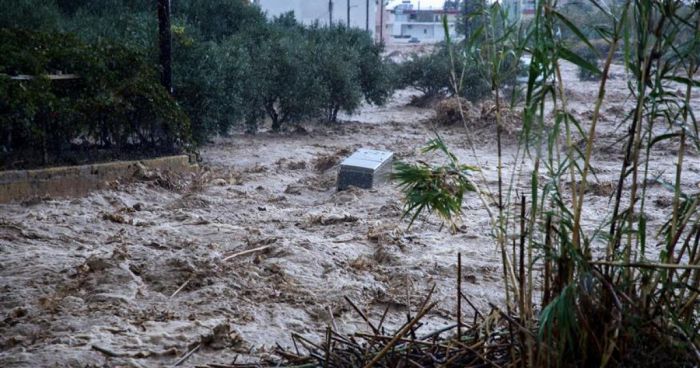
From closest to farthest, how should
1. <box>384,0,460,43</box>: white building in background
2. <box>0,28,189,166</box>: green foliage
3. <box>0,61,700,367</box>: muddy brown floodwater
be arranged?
<box>0,61,700,367</box>: muddy brown floodwater
<box>0,28,189,166</box>: green foliage
<box>384,0,460,43</box>: white building in background

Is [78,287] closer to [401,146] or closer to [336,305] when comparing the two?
[336,305]

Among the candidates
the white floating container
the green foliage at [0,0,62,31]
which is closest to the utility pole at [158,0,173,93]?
the green foliage at [0,0,62,31]

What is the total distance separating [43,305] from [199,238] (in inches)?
98.4

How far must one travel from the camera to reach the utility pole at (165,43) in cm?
1158

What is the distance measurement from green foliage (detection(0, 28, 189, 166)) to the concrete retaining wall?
516 mm

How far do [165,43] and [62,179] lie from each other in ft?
9.72

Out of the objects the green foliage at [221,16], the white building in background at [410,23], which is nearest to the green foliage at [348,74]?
the green foliage at [221,16]

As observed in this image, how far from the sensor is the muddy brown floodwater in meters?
5.02

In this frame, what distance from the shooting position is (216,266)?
6621 millimetres

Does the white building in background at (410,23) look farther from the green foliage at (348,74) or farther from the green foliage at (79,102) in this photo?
the green foliage at (79,102)

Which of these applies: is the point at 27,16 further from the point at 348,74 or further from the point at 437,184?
the point at 437,184

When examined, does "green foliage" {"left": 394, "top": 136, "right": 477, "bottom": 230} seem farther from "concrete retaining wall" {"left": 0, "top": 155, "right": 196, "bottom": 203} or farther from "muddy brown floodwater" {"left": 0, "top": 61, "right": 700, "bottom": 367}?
"concrete retaining wall" {"left": 0, "top": 155, "right": 196, "bottom": 203}

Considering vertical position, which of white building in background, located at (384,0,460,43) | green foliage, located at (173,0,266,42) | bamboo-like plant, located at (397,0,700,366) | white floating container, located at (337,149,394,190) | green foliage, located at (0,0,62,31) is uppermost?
white building in background, located at (384,0,460,43)

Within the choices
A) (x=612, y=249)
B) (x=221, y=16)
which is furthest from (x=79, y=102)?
(x=221, y=16)
